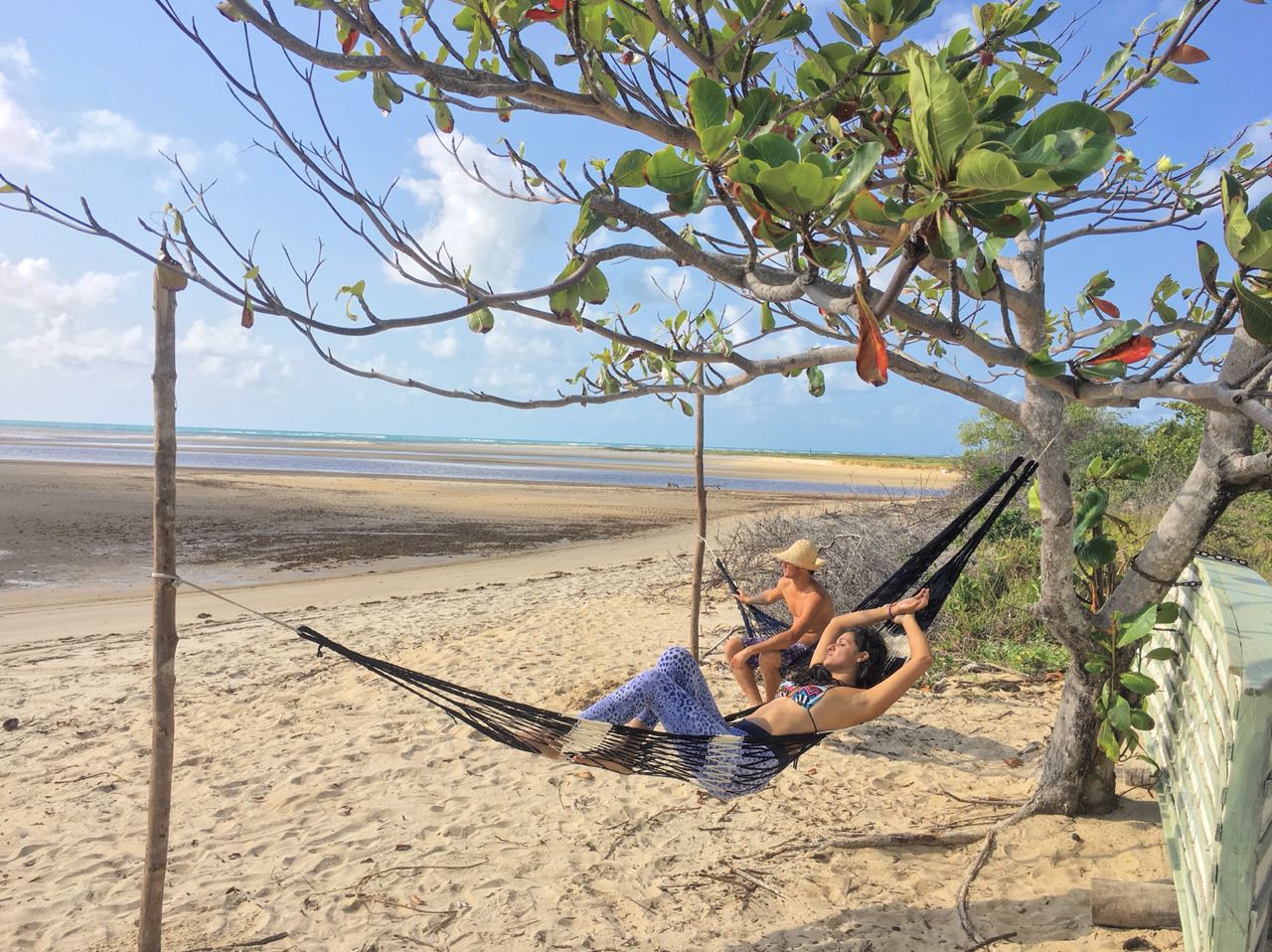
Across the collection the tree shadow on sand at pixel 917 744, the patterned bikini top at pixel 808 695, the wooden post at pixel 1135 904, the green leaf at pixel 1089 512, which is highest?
the green leaf at pixel 1089 512

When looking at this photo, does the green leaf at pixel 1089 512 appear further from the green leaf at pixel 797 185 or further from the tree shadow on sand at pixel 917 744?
the green leaf at pixel 797 185

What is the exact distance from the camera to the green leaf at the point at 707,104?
1.25m

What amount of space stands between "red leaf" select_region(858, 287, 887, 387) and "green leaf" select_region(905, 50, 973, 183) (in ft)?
0.69

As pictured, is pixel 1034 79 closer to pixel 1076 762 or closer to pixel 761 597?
pixel 1076 762

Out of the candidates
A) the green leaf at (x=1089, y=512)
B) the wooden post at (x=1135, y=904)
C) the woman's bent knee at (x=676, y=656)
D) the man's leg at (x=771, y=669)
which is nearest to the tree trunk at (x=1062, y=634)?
the green leaf at (x=1089, y=512)

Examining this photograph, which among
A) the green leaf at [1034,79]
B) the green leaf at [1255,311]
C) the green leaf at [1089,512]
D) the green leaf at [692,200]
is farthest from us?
the green leaf at [1089,512]

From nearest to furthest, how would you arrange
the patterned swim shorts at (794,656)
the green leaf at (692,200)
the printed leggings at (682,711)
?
the green leaf at (692,200), the printed leggings at (682,711), the patterned swim shorts at (794,656)

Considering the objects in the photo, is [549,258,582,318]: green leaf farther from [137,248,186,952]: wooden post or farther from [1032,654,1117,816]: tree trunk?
[1032,654,1117,816]: tree trunk

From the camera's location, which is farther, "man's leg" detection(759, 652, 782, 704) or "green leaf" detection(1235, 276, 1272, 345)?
"man's leg" detection(759, 652, 782, 704)

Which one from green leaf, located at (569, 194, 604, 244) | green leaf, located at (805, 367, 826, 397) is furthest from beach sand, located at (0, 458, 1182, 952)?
green leaf, located at (569, 194, 604, 244)

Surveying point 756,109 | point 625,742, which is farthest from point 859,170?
point 625,742

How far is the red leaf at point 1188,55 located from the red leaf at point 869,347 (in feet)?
4.76

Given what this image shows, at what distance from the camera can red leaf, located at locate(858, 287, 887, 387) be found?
3.70 feet

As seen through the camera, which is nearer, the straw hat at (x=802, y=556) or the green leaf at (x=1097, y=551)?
the green leaf at (x=1097, y=551)
